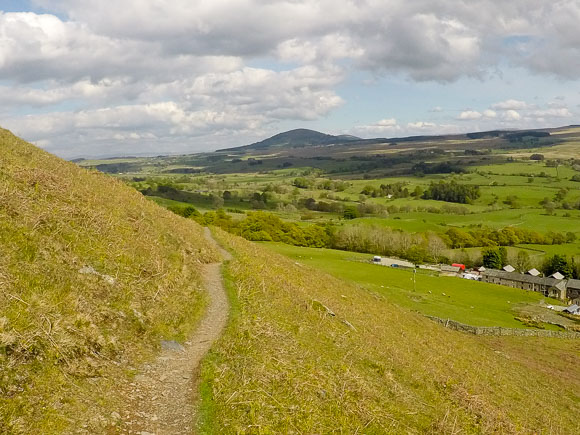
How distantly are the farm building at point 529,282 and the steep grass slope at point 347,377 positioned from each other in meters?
87.4

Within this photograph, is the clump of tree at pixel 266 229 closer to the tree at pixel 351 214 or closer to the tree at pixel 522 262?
the tree at pixel 351 214

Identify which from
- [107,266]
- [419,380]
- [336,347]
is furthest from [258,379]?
[419,380]

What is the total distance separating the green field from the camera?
204ft

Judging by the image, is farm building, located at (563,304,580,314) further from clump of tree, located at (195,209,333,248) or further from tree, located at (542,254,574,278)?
clump of tree, located at (195,209,333,248)

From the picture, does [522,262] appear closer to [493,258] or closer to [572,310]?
[493,258]

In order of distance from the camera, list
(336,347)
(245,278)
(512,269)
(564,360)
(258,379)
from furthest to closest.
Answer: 1. (512,269)
2. (564,360)
3. (245,278)
4. (336,347)
5. (258,379)

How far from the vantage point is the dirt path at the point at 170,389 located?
445 inches

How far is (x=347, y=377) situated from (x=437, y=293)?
2504 inches

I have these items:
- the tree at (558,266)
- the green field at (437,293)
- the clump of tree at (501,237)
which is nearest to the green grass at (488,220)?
the clump of tree at (501,237)

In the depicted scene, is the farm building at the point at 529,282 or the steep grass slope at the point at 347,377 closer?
the steep grass slope at the point at 347,377

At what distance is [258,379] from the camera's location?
13922mm

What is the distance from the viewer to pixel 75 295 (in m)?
14.8

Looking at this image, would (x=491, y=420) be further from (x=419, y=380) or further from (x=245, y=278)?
(x=245, y=278)

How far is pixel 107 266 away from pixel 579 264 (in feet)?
469
